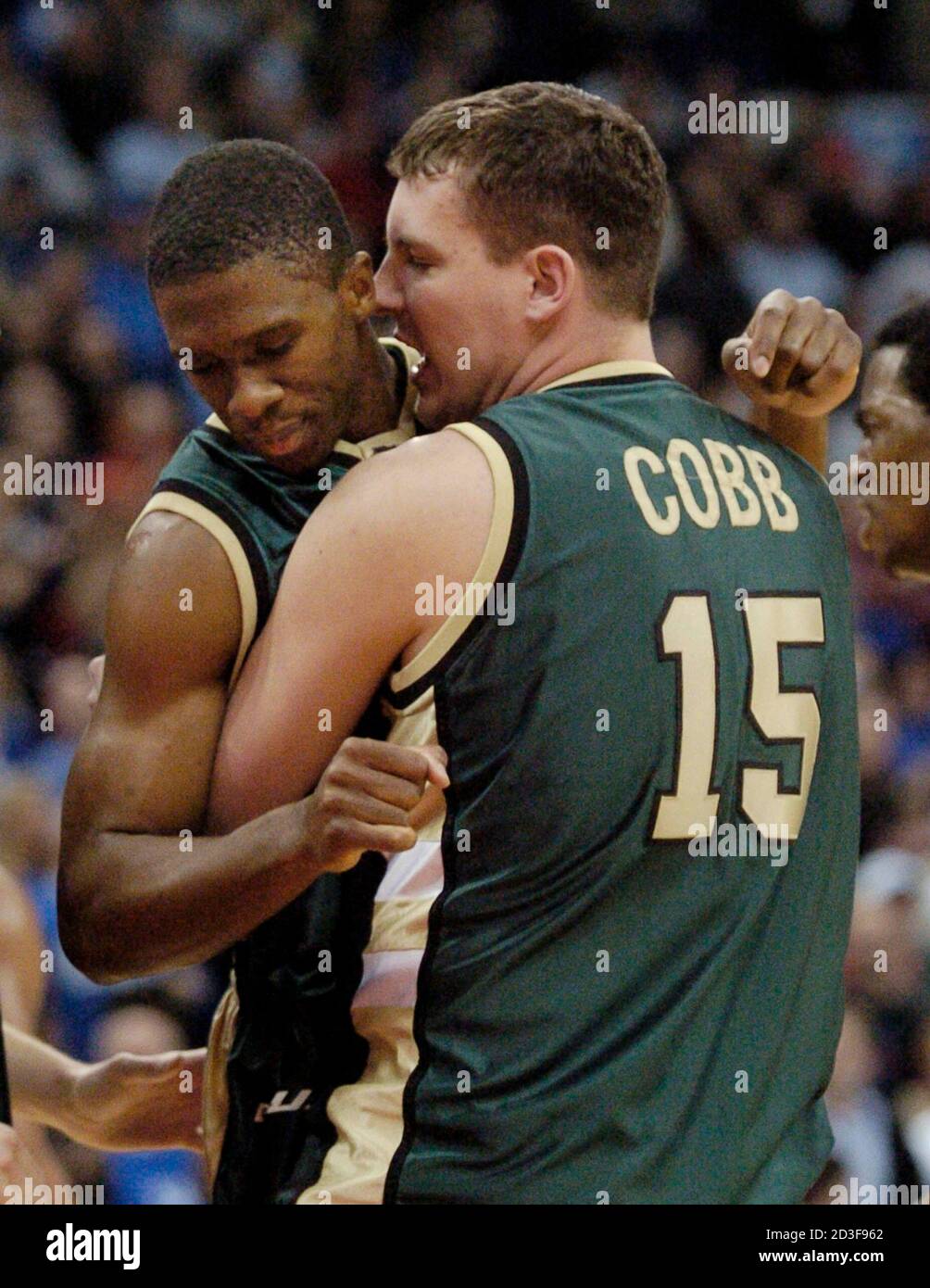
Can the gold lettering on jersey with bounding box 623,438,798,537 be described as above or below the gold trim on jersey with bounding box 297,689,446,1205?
above

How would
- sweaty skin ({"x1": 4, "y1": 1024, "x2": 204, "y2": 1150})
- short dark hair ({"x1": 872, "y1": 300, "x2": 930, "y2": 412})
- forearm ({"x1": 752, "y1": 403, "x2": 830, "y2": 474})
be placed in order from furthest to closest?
short dark hair ({"x1": 872, "y1": 300, "x2": 930, "y2": 412})
sweaty skin ({"x1": 4, "y1": 1024, "x2": 204, "y2": 1150})
forearm ({"x1": 752, "y1": 403, "x2": 830, "y2": 474})

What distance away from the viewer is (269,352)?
2037 millimetres

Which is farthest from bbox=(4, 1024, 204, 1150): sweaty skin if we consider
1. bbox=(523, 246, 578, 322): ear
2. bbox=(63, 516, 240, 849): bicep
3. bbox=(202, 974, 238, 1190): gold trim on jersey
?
Answer: bbox=(523, 246, 578, 322): ear

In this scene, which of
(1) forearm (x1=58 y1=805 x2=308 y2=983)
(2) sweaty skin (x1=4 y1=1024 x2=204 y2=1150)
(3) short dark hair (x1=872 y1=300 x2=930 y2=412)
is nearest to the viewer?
(1) forearm (x1=58 y1=805 x2=308 y2=983)

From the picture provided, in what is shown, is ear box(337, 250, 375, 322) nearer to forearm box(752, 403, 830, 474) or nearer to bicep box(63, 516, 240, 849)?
bicep box(63, 516, 240, 849)

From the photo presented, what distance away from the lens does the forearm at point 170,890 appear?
1819mm

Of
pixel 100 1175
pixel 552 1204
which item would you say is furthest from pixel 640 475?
pixel 100 1175

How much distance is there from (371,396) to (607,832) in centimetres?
58

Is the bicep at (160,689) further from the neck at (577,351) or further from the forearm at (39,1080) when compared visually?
the forearm at (39,1080)

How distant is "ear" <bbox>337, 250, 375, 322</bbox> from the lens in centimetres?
210

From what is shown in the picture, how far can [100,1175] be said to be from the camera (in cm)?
412

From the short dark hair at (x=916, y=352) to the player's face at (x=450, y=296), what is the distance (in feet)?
3.63

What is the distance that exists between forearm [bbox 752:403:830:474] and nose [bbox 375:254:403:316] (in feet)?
1.52

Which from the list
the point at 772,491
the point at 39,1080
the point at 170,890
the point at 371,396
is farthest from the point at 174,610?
the point at 39,1080
